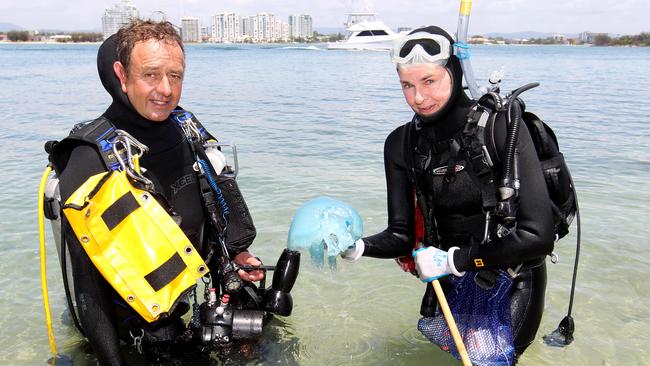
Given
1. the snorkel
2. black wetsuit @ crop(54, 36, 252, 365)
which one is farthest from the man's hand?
the snorkel

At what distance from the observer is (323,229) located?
266cm

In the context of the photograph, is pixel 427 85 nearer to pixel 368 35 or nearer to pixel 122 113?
pixel 122 113

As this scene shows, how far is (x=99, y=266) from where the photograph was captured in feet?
7.35

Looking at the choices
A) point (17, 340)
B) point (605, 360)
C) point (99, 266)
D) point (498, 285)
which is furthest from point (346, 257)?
point (17, 340)

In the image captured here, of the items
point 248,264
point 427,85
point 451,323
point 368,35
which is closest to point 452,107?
point 427,85

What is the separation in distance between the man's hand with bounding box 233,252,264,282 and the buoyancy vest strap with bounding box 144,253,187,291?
2.69 feet

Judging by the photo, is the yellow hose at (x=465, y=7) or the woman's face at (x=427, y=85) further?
the yellow hose at (x=465, y=7)

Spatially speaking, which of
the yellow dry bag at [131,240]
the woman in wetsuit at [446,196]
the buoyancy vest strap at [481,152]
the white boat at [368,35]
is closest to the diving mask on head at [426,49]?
the woman in wetsuit at [446,196]

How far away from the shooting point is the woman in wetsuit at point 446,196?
2443mm

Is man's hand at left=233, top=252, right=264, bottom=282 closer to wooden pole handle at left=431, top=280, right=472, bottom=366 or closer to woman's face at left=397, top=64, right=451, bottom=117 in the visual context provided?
wooden pole handle at left=431, top=280, right=472, bottom=366

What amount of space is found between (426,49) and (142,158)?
61.0 inches

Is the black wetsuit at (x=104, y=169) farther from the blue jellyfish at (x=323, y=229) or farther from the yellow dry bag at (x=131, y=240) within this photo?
the blue jellyfish at (x=323, y=229)

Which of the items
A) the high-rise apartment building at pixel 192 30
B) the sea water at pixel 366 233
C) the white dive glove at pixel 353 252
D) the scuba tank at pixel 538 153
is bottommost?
the sea water at pixel 366 233

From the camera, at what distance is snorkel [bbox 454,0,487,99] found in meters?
2.71
